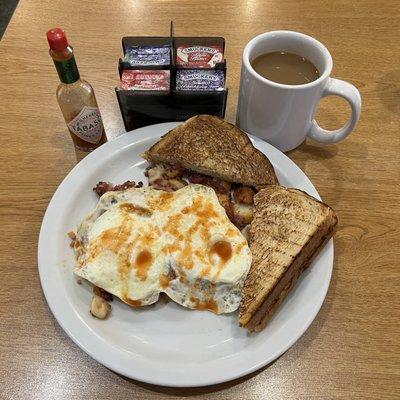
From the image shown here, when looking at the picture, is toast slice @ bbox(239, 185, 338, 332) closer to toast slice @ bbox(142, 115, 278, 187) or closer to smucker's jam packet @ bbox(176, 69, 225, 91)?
toast slice @ bbox(142, 115, 278, 187)

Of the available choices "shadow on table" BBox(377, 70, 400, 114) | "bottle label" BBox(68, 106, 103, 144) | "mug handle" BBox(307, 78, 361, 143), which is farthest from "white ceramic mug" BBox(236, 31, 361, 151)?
Answer: "bottle label" BBox(68, 106, 103, 144)

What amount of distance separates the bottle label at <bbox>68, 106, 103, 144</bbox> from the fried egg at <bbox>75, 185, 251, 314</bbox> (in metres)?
0.36

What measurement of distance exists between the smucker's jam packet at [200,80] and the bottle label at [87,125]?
31 cm

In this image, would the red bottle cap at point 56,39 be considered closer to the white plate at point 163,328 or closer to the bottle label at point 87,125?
the bottle label at point 87,125

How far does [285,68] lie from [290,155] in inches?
13.0

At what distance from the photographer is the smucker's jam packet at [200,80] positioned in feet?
4.51

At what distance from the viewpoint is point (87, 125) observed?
1412mm

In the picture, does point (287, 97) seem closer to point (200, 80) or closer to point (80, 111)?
point (200, 80)

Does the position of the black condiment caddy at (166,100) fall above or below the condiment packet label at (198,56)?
below

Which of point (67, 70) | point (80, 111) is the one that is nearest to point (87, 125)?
point (80, 111)

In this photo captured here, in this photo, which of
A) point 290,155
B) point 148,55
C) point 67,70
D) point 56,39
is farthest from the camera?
point 290,155

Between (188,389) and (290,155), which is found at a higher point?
(290,155)

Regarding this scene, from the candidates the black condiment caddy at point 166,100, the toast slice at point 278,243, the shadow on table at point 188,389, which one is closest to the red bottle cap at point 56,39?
the black condiment caddy at point 166,100

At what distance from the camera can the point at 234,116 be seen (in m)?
1.66
